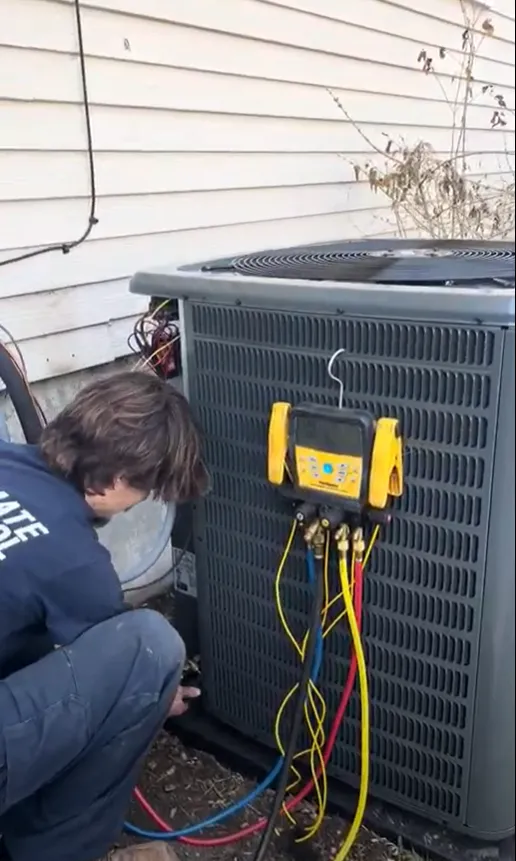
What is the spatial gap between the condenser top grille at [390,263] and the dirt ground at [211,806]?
118 cm

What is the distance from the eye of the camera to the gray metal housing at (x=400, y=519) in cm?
138

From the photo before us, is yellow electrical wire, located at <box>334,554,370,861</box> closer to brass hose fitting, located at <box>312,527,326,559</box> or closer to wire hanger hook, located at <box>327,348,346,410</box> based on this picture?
brass hose fitting, located at <box>312,527,326,559</box>

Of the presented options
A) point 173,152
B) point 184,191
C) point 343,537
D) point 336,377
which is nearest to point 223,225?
point 184,191

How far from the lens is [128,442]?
1.55m

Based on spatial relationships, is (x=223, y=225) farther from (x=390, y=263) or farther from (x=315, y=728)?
(x=315, y=728)

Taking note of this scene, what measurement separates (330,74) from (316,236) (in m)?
0.63

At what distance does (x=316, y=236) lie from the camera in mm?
3365

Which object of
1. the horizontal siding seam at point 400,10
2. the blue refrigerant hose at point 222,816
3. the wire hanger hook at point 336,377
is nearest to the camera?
the wire hanger hook at point 336,377

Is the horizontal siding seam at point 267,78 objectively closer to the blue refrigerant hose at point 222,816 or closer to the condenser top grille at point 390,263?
the condenser top grille at point 390,263

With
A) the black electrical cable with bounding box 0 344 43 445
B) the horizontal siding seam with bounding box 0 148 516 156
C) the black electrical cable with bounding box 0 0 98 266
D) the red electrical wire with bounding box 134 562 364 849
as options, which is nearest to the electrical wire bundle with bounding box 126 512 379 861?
the red electrical wire with bounding box 134 562 364 849

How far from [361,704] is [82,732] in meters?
0.56

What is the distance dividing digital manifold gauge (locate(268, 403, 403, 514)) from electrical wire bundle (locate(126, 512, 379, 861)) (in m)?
0.10

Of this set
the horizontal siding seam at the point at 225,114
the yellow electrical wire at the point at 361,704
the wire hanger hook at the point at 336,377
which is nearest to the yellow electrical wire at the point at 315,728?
the yellow electrical wire at the point at 361,704

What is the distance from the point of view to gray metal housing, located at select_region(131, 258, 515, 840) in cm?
138
